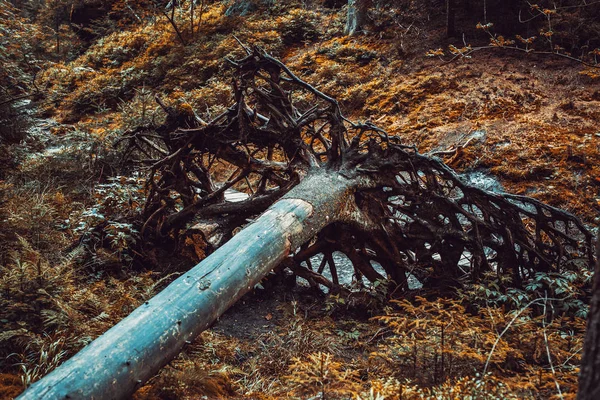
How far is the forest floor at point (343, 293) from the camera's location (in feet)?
7.77

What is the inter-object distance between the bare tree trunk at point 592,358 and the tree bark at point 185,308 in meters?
2.00

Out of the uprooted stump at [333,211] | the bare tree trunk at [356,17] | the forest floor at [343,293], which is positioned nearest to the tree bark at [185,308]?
the uprooted stump at [333,211]

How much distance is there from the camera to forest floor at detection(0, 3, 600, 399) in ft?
7.77

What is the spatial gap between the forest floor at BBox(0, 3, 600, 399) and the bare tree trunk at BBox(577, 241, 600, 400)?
64 centimetres

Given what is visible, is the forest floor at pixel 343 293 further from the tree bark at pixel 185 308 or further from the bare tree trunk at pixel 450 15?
the bare tree trunk at pixel 450 15

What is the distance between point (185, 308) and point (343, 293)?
2335 mm

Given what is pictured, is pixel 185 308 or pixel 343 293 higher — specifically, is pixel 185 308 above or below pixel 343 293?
above

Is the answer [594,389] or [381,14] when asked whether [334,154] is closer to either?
[594,389]

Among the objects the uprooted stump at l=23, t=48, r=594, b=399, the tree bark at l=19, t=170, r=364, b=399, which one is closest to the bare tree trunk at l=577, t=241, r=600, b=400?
the tree bark at l=19, t=170, r=364, b=399

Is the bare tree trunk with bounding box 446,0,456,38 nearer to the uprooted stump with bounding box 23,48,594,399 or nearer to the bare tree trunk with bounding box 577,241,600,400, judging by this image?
the uprooted stump with bounding box 23,48,594,399

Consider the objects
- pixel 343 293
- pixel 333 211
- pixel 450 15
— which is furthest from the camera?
pixel 450 15

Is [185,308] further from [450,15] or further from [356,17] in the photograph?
[356,17]

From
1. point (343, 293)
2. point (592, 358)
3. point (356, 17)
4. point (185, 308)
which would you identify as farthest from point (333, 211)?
point (356, 17)

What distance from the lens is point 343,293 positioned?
4309mm
